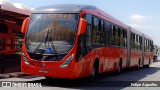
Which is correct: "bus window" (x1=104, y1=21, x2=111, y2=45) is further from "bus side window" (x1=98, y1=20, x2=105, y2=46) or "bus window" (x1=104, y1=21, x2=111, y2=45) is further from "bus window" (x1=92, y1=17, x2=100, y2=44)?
"bus window" (x1=92, y1=17, x2=100, y2=44)

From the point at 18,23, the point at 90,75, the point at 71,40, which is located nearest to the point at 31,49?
the point at 71,40

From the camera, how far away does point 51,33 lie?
1205 centimetres

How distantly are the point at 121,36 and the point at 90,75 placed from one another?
752 cm

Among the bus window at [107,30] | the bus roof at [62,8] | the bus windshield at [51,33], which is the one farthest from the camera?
the bus window at [107,30]

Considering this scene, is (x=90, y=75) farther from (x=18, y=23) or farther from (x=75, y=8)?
(x=18, y=23)

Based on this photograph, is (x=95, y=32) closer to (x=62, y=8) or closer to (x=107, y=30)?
(x=62, y=8)

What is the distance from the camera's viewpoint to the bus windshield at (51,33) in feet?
38.6

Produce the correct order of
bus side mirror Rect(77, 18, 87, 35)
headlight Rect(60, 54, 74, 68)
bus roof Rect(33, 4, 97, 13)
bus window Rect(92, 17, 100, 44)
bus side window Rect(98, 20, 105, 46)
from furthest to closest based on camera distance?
bus side window Rect(98, 20, 105, 46), bus window Rect(92, 17, 100, 44), bus roof Rect(33, 4, 97, 13), bus side mirror Rect(77, 18, 87, 35), headlight Rect(60, 54, 74, 68)

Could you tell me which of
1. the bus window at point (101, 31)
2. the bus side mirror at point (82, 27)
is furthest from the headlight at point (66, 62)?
the bus window at point (101, 31)

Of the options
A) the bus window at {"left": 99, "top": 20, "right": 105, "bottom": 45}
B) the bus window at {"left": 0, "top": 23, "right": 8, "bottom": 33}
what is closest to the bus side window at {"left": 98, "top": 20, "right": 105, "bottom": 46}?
the bus window at {"left": 99, "top": 20, "right": 105, "bottom": 45}

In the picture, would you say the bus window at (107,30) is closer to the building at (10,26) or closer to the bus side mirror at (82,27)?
the bus side mirror at (82,27)

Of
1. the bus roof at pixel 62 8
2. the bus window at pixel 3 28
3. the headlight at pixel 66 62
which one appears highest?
the bus roof at pixel 62 8

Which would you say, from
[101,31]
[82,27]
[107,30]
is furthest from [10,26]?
[82,27]

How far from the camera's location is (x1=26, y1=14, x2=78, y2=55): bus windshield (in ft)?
38.6
